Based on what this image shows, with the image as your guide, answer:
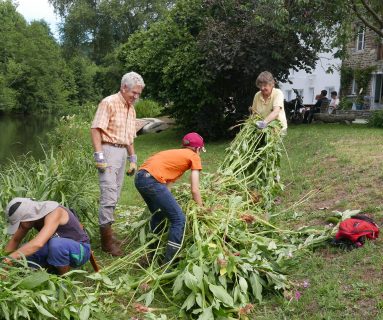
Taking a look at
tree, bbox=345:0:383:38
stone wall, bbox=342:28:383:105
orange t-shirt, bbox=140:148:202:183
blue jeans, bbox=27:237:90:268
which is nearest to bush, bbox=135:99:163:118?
stone wall, bbox=342:28:383:105

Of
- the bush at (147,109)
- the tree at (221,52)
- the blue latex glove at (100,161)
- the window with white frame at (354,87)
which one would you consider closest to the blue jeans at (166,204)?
the blue latex glove at (100,161)

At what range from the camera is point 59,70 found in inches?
2058

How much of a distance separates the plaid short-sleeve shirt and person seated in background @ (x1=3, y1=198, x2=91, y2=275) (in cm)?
135

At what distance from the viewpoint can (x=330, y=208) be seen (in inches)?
257

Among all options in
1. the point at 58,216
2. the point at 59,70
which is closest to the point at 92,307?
the point at 58,216

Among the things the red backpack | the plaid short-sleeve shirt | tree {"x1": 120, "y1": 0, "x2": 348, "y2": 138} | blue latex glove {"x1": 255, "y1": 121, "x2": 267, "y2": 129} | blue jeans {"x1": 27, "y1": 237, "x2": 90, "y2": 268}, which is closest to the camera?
blue jeans {"x1": 27, "y1": 237, "x2": 90, "y2": 268}

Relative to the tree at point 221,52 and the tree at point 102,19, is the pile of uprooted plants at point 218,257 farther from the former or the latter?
the tree at point 102,19

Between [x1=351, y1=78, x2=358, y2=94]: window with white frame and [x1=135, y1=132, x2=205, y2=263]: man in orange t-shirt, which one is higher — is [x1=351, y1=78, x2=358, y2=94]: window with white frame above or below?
below

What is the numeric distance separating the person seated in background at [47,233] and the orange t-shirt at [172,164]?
0.90 m

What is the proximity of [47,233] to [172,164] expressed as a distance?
135cm

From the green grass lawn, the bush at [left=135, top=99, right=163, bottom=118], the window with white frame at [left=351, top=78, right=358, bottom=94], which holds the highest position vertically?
the green grass lawn

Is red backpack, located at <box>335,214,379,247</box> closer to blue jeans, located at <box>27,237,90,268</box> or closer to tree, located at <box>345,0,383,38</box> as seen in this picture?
blue jeans, located at <box>27,237,90,268</box>

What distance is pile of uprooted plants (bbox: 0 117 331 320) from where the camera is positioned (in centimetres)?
371

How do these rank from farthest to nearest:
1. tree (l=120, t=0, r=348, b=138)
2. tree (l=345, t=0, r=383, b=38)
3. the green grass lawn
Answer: tree (l=120, t=0, r=348, b=138), tree (l=345, t=0, r=383, b=38), the green grass lawn
